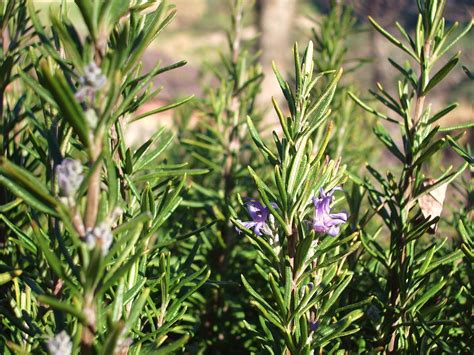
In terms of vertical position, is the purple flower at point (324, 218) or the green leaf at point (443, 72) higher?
the green leaf at point (443, 72)

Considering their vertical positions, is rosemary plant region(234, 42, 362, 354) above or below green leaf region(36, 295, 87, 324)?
above

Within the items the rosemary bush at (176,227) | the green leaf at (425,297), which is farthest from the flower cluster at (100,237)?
the green leaf at (425,297)

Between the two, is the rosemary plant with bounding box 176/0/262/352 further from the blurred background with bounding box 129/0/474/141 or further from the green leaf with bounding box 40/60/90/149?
the green leaf with bounding box 40/60/90/149

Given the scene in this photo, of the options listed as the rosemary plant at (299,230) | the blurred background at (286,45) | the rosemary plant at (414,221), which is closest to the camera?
the rosemary plant at (299,230)

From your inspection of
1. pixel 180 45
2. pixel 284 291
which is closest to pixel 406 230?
pixel 284 291

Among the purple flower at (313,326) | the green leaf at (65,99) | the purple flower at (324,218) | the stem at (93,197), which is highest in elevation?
the green leaf at (65,99)

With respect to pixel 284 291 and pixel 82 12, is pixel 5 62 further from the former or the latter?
pixel 284 291

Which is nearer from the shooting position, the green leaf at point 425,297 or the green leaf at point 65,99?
the green leaf at point 65,99

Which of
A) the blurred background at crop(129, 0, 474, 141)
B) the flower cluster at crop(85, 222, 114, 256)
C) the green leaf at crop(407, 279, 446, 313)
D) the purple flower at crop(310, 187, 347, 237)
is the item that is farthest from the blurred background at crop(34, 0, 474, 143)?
the green leaf at crop(407, 279, 446, 313)

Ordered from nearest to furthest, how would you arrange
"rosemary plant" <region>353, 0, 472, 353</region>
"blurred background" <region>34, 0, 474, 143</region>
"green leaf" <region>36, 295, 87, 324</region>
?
"green leaf" <region>36, 295, 87, 324</region> < "rosemary plant" <region>353, 0, 472, 353</region> < "blurred background" <region>34, 0, 474, 143</region>

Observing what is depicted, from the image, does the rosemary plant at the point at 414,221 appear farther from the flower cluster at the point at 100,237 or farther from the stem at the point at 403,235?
the flower cluster at the point at 100,237

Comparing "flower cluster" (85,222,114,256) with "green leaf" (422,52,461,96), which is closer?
"flower cluster" (85,222,114,256)

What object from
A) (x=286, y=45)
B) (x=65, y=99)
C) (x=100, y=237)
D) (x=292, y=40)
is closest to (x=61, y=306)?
(x=100, y=237)

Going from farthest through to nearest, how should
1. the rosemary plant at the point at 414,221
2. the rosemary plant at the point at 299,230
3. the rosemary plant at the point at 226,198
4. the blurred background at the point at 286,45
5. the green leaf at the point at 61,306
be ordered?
the blurred background at the point at 286,45 < the rosemary plant at the point at 226,198 < the rosemary plant at the point at 414,221 < the rosemary plant at the point at 299,230 < the green leaf at the point at 61,306
